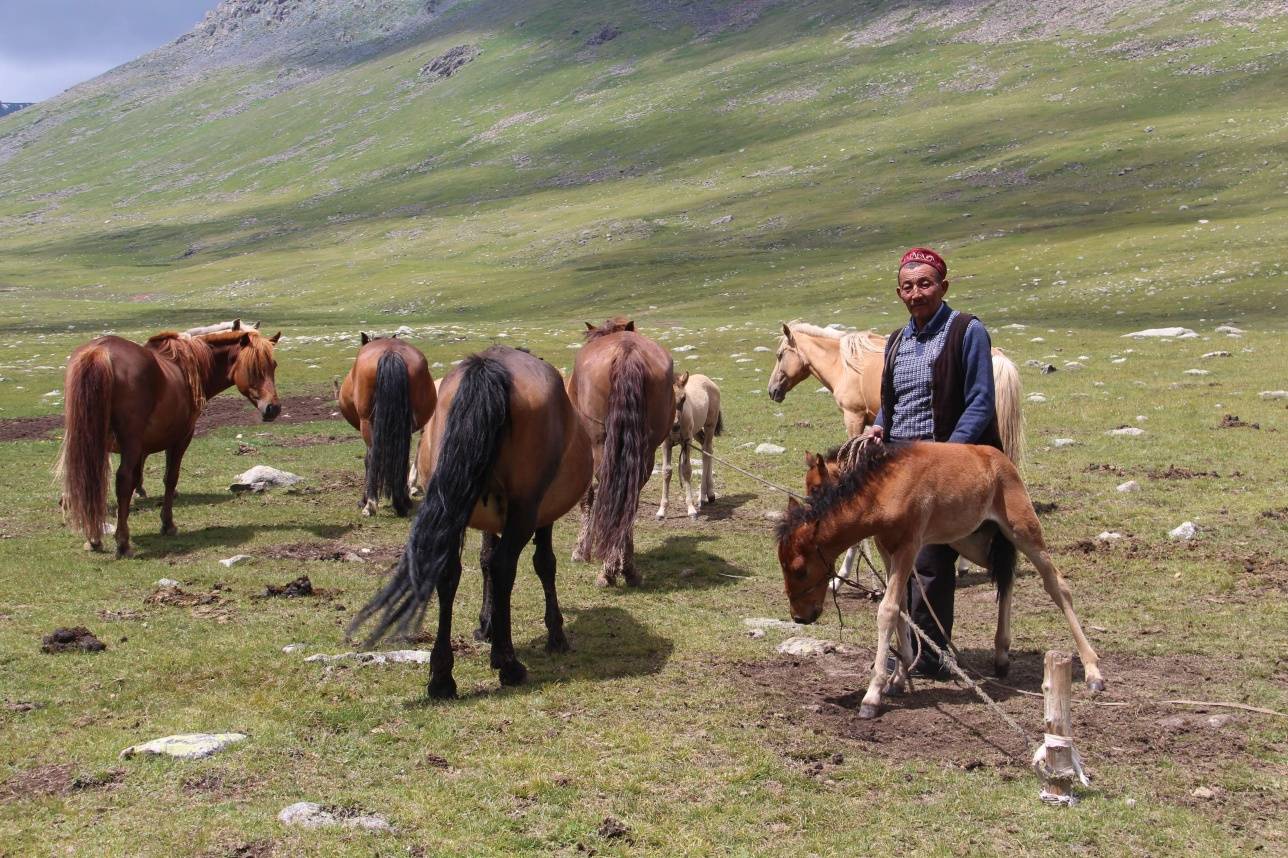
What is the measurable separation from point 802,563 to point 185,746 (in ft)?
13.5

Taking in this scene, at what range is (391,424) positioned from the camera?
43.5 ft

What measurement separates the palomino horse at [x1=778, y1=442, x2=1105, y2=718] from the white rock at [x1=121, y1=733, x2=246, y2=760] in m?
3.86

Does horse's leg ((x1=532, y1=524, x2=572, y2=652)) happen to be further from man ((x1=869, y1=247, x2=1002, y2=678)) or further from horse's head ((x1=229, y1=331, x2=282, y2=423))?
horse's head ((x1=229, y1=331, x2=282, y2=423))

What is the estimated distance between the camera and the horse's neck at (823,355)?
14.6 m

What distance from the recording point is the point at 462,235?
10250 centimetres

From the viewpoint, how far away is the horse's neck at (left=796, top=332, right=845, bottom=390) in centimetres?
1457

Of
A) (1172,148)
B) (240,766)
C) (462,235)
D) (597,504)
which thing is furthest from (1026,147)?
(240,766)

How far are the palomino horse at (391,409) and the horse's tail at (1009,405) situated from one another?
7.31 metres

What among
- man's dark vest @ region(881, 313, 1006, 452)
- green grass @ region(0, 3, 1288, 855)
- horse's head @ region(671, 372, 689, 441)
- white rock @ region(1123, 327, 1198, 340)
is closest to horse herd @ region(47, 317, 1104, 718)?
man's dark vest @ region(881, 313, 1006, 452)

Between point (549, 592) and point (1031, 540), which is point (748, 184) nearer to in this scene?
point (549, 592)

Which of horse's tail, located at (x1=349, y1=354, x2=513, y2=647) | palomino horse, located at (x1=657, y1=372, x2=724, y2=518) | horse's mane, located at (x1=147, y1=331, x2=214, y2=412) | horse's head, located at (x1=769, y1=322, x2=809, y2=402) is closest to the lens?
horse's tail, located at (x1=349, y1=354, x2=513, y2=647)

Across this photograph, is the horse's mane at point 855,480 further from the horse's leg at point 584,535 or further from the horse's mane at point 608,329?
the horse's mane at point 608,329

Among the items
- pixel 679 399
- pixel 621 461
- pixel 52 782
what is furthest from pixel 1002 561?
pixel 679 399

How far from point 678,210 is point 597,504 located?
284 ft
